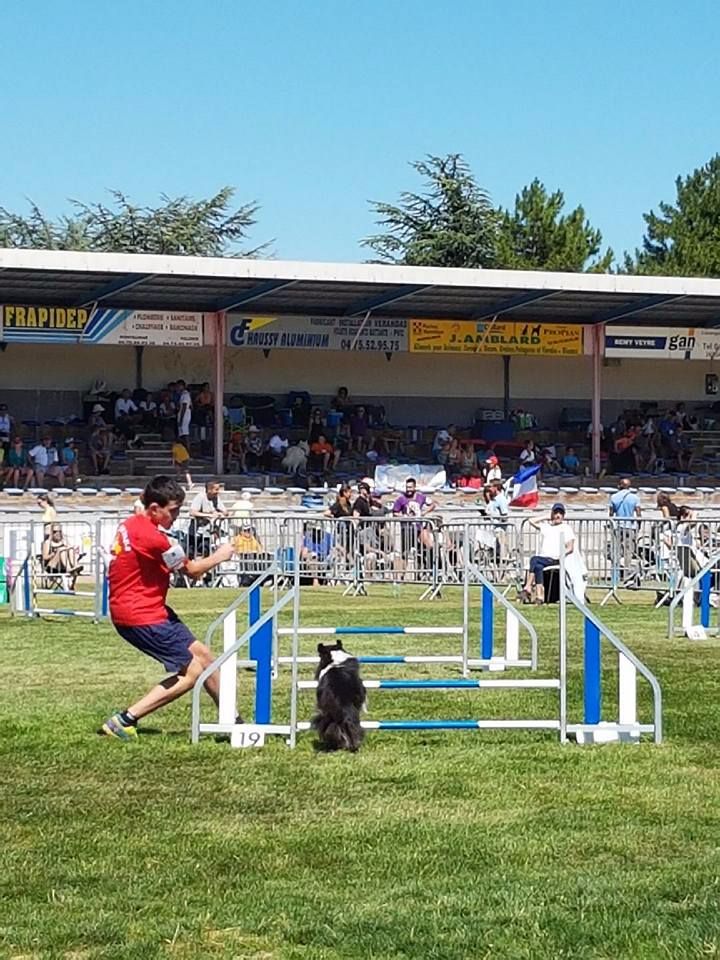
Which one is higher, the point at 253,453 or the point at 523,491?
the point at 253,453

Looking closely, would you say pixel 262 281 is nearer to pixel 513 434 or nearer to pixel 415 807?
pixel 513 434

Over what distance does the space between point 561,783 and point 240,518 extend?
17469 millimetres

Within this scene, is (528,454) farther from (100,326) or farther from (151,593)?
(151,593)

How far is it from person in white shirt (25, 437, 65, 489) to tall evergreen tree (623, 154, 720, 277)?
150 ft

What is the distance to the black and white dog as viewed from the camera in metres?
10.1

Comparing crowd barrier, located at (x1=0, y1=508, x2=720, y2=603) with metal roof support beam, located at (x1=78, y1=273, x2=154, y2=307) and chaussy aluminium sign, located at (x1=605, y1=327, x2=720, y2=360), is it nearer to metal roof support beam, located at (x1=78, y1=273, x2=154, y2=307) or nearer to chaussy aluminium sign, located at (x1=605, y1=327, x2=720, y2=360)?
metal roof support beam, located at (x1=78, y1=273, x2=154, y2=307)

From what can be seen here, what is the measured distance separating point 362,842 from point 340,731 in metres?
2.44

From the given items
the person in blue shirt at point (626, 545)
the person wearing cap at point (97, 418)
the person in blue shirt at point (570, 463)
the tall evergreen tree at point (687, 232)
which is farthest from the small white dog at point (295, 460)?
the tall evergreen tree at point (687, 232)

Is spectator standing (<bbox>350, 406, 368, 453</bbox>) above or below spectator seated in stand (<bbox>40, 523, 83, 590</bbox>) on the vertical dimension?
above

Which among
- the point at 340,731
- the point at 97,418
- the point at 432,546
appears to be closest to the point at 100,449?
the point at 97,418

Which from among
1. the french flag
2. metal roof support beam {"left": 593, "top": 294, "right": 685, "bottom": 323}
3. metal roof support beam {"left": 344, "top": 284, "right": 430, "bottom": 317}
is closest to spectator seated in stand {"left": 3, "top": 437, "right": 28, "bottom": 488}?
metal roof support beam {"left": 344, "top": 284, "right": 430, "bottom": 317}

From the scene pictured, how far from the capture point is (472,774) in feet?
31.8

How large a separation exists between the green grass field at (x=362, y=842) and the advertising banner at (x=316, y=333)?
2562 cm

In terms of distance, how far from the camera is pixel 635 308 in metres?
40.0
